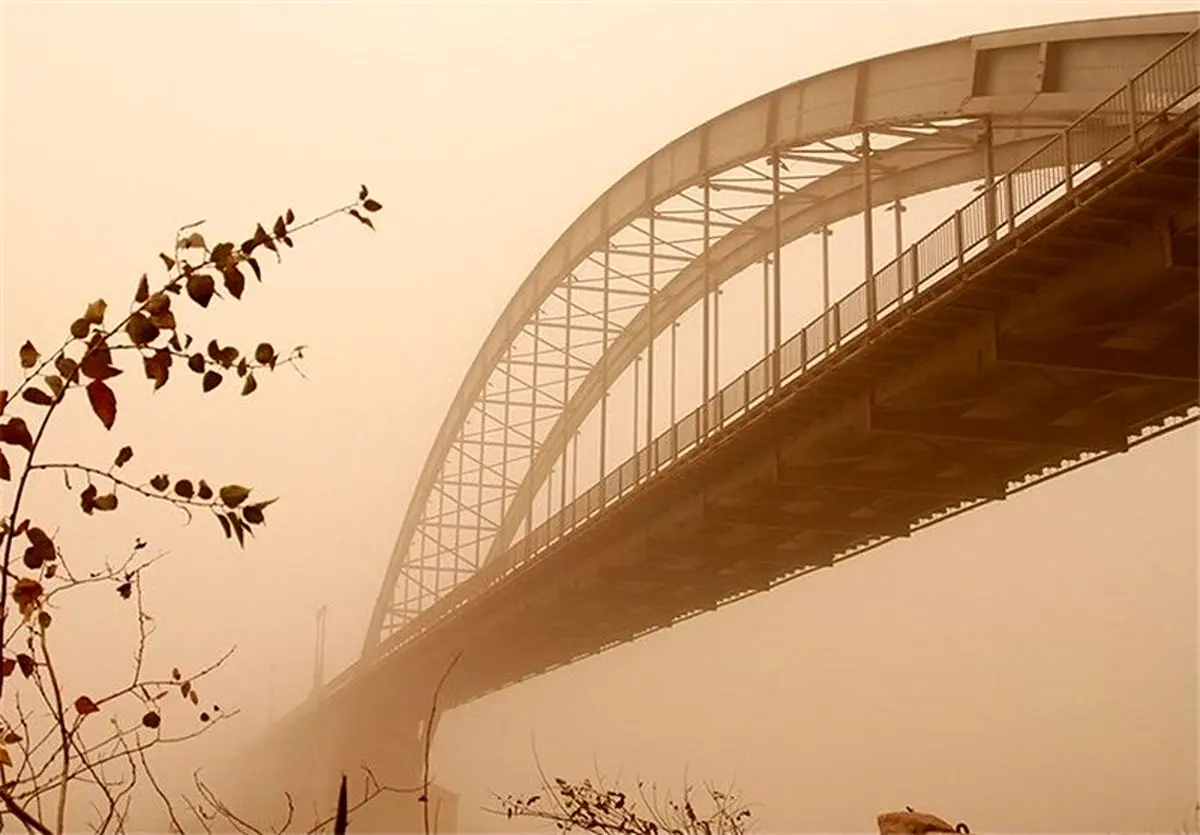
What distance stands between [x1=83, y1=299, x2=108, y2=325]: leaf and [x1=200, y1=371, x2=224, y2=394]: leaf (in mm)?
266

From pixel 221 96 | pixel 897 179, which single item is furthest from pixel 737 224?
pixel 221 96

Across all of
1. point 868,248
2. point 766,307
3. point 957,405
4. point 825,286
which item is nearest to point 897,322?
point 957,405

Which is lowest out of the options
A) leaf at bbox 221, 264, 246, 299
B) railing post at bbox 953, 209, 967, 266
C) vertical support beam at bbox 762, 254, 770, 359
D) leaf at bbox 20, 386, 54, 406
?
leaf at bbox 20, 386, 54, 406

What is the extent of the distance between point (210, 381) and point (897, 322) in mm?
19880

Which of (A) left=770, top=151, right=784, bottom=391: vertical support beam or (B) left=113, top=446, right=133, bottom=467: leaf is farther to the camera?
(A) left=770, top=151, right=784, bottom=391: vertical support beam

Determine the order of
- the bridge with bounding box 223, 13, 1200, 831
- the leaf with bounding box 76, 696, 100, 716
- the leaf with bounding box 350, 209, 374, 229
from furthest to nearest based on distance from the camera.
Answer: the bridge with bounding box 223, 13, 1200, 831
the leaf with bounding box 350, 209, 374, 229
the leaf with bounding box 76, 696, 100, 716

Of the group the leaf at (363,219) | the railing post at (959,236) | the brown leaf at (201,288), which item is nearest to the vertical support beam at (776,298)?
the railing post at (959,236)

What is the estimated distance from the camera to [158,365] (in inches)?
116

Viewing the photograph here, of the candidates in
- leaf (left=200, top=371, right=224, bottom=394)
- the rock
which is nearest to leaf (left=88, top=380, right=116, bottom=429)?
leaf (left=200, top=371, right=224, bottom=394)

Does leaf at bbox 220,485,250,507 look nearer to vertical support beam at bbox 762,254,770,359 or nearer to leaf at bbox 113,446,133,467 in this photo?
leaf at bbox 113,446,133,467

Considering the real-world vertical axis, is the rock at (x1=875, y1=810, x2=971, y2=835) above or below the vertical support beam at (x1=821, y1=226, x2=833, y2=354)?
below

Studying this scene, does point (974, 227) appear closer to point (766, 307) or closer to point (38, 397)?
point (766, 307)

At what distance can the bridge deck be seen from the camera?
60.0ft

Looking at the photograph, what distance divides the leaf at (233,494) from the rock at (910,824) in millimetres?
3344
